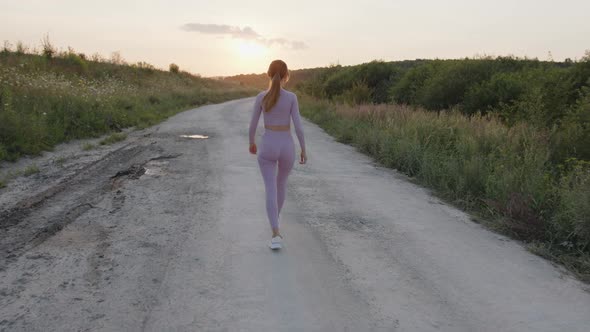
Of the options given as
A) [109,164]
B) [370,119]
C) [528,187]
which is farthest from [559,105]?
[109,164]

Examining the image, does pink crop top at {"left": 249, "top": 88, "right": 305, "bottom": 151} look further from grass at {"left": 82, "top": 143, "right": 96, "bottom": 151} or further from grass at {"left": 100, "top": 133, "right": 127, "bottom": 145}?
grass at {"left": 100, "top": 133, "right": 127, "bottom": 145}

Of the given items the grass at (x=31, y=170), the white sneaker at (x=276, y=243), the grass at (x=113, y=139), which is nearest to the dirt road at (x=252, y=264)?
the white sneaker at (x=276, y=243)

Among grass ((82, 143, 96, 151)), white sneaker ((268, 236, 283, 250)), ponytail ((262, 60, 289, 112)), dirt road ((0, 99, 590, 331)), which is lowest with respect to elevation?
dirt road ((0, 99, 590, 331))

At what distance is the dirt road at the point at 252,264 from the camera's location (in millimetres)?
3508

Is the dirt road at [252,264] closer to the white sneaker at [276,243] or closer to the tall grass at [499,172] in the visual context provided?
the white sneaker at [276,243]

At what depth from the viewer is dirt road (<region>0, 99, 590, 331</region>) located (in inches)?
138

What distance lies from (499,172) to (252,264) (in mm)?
4830

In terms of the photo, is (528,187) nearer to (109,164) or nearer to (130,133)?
(109,164)

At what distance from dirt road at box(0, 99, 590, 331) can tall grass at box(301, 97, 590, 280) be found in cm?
44

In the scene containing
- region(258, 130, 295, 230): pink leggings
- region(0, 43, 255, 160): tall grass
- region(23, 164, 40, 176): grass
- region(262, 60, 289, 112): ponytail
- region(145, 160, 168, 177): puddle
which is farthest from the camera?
region(0, 43, 255, 160): tall grass

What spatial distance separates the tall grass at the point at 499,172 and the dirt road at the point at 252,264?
0.44 metres

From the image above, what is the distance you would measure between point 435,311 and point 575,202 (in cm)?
281

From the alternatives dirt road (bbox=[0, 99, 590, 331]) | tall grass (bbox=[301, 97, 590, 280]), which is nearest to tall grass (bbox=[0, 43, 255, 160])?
dirt road (bbox=[0, 99, 590, 331])

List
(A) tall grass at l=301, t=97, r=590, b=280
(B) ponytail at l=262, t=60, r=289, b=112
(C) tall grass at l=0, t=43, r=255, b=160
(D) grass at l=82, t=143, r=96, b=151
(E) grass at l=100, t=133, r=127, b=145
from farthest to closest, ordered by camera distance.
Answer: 1. (E) grass at l=100, t=133, r=127, b=145
2. (D) grass at l=82, t=143, r=96, b=151
3. (C) tall grass at l=0, t=43, r=255, b=160
4. (A) tall grass at l=301, t=97, r=590, b=280
5. (B) ponytail at l=262, t=60, r=289, b=112
